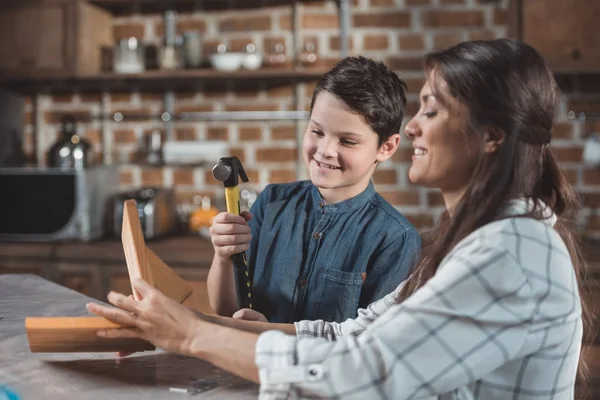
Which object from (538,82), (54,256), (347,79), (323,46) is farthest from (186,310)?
(323,46)

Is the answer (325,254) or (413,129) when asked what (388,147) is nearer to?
(325,254)

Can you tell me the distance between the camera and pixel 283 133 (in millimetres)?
3322

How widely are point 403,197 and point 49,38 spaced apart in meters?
1.69

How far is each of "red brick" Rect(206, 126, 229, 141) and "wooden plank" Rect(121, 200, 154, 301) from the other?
7.36 feet

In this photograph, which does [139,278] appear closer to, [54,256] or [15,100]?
[54,256]

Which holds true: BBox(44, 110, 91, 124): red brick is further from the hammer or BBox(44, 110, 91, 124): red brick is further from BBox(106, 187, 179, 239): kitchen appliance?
the hammer

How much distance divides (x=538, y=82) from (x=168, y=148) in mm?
2400

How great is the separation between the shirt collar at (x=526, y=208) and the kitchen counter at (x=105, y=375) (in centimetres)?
40

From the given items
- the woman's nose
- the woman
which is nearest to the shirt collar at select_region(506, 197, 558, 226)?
the woman

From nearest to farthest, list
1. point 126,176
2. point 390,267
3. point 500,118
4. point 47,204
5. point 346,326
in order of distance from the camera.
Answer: point 500,118
point 346,326
point 390,267
point 47,204
point 126,176

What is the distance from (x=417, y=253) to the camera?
145 cm

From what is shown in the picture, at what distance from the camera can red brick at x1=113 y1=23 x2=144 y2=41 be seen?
3412 millimetres

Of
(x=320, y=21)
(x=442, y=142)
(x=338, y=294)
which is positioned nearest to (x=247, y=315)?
(x=338, y=294)

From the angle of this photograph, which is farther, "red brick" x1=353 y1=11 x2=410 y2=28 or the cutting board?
"red brick" x1=353 y1=11 x2=410 y2=28
